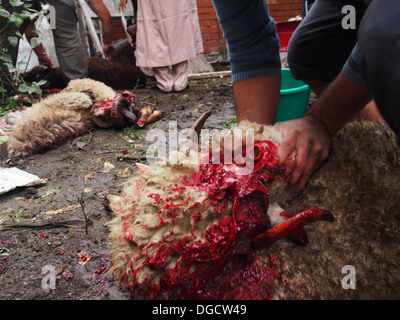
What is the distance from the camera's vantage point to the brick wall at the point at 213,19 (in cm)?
660

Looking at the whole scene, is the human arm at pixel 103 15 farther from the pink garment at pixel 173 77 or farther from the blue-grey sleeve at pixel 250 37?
the blue-grey sleeve at pixel 250 37

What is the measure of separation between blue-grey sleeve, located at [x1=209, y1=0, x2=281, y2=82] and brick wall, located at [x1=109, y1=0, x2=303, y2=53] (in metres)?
5.45

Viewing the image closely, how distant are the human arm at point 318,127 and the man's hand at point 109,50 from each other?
486cm

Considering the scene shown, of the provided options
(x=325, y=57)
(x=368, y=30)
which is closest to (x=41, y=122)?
(x=325, y=57)

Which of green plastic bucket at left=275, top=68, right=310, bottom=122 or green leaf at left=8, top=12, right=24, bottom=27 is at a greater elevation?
green leaf at left=8, top=12, right=24, bottom=27

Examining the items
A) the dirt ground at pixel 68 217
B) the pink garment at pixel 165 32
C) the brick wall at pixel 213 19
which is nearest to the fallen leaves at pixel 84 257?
the dirt ground at pixel 68 217

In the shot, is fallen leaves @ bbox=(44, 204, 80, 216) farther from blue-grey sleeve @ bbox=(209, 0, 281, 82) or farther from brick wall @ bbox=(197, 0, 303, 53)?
brick wall @ bbox=(197, 0, 303, 53)

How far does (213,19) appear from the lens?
670 cm

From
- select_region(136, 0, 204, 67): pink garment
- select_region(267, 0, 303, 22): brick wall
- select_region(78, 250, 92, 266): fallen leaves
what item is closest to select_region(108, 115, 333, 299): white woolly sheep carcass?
select_region(78, 250, 92, 266): fallen leaves

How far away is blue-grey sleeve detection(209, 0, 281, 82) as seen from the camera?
1.59 m

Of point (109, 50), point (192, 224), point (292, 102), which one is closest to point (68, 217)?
point (192, 224)

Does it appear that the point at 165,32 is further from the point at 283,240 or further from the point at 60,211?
the point at 283,240

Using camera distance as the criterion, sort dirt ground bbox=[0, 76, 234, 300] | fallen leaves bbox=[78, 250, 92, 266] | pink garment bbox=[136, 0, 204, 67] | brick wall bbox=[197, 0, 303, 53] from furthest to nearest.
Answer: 1. brick wall bbox=[197, 0, 303, 53]
2. pink garment bbox=[136, 0, 204, 67]
3. fallen leaves bbox=[78, 250, 92, 266]
4. dirt ground bbox=[0, 76, 234, 300]

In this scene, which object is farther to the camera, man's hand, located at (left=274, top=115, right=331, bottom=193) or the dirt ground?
the dirt ground
